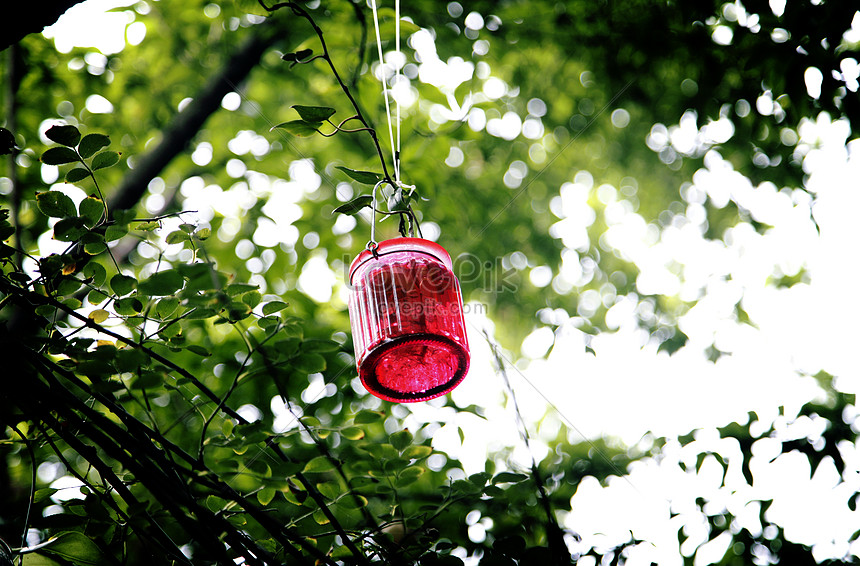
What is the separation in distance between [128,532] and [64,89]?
2377mm

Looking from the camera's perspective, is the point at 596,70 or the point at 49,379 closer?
the point at 49,379

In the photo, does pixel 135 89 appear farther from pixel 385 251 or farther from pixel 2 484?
pixel 385 251

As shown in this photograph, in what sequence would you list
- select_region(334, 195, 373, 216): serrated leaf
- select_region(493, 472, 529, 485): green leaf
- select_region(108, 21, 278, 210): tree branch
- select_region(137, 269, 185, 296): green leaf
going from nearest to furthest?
select_region(137, 269, 185, 296): green leaf
select_region(334, 195, 373, 216): serrated leaf
select_region(493, 472, 529, 485): green leaf
select_region(108, 21, 278, 210): tree branch

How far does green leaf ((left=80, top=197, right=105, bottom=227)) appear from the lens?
1146 millimetres

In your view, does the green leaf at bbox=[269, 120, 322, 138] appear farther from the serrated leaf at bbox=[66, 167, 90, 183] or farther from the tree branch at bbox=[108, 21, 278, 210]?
the tree branch at bbox=[108, 21, 278, 210]

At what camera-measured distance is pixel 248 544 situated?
43.6 inches

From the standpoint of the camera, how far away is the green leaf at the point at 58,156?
1.12 meters

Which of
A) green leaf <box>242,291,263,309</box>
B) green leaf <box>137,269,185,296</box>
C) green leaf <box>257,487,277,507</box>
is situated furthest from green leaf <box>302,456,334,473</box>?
green leaf <box>137,269,185,296</box>

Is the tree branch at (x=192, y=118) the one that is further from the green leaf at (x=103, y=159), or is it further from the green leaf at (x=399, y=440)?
the green leaf at (x=399, y=440)

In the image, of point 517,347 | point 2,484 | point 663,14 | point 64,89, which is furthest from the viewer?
point 517,347

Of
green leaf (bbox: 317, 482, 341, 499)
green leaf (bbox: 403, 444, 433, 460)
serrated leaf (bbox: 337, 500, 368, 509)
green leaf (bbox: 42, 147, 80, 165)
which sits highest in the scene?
green leaf (bbox: 42, 147, 80, 165)

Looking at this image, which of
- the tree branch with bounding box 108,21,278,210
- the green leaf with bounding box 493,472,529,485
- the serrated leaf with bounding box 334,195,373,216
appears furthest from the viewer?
the tree branch with bounding box 108,21,278,210

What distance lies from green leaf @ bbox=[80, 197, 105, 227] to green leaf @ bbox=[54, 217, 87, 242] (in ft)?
0.06

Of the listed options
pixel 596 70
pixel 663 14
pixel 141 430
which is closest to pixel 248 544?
pixel 141 430
